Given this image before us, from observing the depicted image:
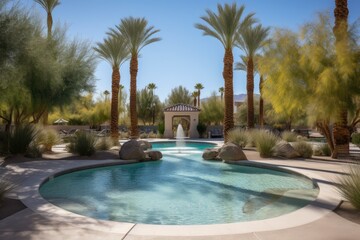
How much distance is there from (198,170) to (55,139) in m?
8.55

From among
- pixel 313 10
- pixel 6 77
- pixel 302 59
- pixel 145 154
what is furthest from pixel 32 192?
pixel 313 10

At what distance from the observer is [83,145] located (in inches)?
572

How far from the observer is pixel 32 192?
708 centimetres

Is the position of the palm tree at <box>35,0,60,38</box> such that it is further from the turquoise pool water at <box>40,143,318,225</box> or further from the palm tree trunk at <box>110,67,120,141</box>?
the turquoise pool water at <box>40,143,318,225</box>

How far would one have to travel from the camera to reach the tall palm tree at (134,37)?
24.0 meters

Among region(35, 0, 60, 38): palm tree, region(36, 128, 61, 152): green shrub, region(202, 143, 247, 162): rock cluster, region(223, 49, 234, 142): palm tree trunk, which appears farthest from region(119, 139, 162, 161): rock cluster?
region(35, 0, 60, 38): palm tree

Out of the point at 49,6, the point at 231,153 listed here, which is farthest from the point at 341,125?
the point at 49,6

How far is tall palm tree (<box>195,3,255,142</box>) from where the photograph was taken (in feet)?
71.6

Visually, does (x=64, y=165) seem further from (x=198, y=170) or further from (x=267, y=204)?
(x=267, y=204)

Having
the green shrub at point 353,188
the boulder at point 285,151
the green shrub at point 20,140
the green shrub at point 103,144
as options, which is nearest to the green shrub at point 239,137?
the boulder at point 285,151

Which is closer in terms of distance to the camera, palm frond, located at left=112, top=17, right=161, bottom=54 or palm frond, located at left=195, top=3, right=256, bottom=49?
palm frond, located at left=195, top=3, right=256, bottom=49

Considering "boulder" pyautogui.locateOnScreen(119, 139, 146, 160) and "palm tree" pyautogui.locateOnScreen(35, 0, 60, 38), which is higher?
"palm tree" pyautogui.locateOnScreen(35, 0, 60, 38)

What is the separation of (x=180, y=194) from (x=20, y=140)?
8.75m

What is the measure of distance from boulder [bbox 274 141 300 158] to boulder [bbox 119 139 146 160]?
6.30m
